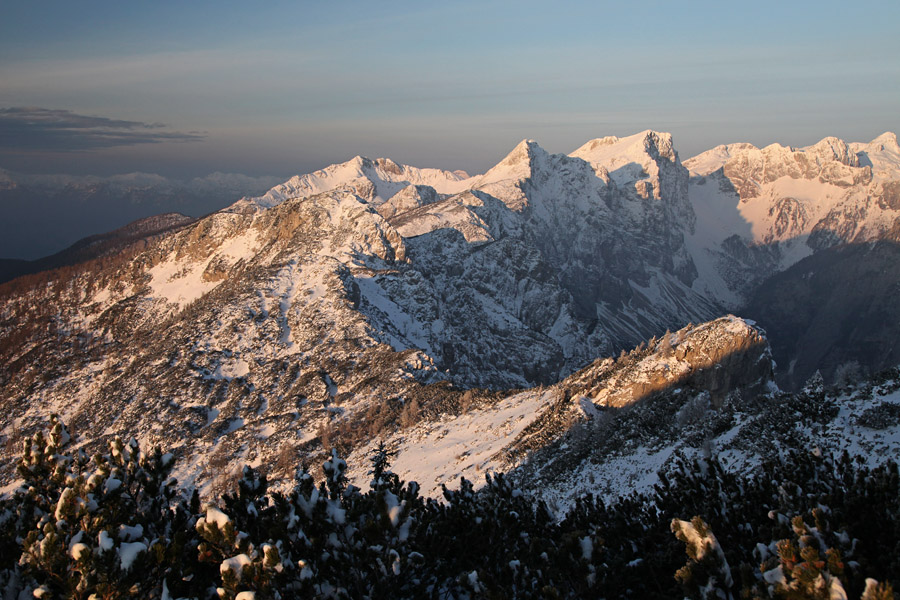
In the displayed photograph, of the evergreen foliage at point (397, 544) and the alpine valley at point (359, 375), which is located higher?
the evergreen foliage at point (397, 544)

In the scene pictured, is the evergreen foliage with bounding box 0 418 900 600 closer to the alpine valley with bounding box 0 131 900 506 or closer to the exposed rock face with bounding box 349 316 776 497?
the alpine valley with bounding box 0 131 900 506

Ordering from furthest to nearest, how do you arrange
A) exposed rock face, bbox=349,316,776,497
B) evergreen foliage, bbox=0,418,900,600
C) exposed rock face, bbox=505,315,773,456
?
exposed rock face, bbox=505,315,773,456
exposed rock face, bbox=349,316,776,497
evergreen foliage, bbox=0,418,900,600

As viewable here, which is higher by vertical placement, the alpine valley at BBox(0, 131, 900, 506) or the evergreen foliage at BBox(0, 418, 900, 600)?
the evergreen foliage at BBox(0, 418, 900, 600)

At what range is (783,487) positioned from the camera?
1608 centimetres

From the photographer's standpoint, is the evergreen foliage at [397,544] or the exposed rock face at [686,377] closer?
the evergreen foliage at [397,544]

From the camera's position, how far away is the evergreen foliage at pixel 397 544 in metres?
10.9

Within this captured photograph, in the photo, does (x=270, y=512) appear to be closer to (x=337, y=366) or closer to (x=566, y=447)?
(x=566, y=447)

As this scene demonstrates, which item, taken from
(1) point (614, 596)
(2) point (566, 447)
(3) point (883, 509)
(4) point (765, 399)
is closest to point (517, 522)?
(1) point (614, 596)

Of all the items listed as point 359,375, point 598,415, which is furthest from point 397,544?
point 359,375

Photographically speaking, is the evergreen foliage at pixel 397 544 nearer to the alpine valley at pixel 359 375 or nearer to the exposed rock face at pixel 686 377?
the alpine valley at pixel 359 375

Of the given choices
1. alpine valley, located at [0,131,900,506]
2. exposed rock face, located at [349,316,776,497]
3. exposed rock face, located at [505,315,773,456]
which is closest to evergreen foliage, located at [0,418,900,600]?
alpine valley, located at [0,131,900,506]

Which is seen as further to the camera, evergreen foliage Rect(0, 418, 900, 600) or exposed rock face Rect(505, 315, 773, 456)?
exposed rock face Rect(505, 315, 773, 456)

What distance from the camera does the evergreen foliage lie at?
1091 centimetres

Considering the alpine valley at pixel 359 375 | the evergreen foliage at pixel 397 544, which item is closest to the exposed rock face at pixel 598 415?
the alpine valley at pixel 359 375
